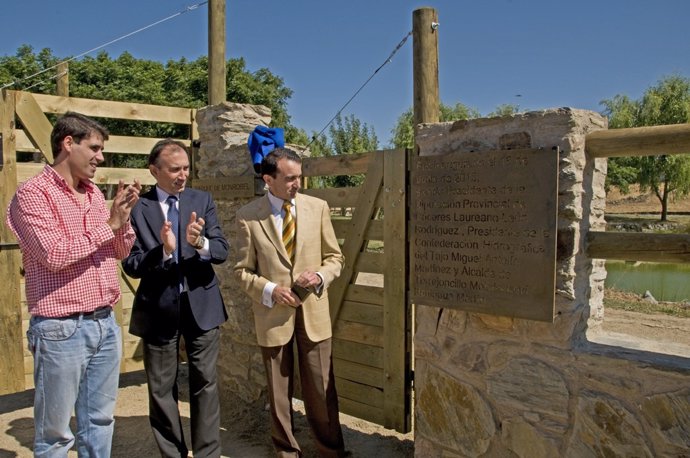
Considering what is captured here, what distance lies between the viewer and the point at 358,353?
14.1ft

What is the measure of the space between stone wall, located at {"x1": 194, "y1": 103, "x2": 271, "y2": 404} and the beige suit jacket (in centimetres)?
122

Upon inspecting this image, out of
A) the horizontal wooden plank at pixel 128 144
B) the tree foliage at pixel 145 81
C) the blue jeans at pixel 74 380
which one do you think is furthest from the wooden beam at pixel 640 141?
the tree foliage at pixel 145 81

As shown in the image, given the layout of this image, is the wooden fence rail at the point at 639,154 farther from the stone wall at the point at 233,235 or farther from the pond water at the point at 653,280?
the pond water at the point at 653,280

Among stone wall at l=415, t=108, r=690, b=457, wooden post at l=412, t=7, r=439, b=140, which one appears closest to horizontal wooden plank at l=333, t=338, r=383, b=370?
stone wall at l=415, t=108, r=690, b=457

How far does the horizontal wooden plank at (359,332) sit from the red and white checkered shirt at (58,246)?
6.30 feet

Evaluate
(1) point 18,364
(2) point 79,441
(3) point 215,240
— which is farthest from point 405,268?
(1) point 18,364

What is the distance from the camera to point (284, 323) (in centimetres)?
366

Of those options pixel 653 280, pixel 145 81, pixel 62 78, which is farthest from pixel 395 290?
pixel 145 81

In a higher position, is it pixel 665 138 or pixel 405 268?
pixel 665 138

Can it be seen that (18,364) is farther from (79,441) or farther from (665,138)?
(665,138)

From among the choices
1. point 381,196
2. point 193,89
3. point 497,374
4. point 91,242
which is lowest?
point 497,374

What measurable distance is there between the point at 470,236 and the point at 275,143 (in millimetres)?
2115

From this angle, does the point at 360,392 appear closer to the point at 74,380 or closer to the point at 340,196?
the point at 340,196

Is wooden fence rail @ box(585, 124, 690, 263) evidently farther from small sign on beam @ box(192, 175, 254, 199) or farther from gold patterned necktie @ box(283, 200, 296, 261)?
small sign on beam @ box(192, 175, 254, 199)
